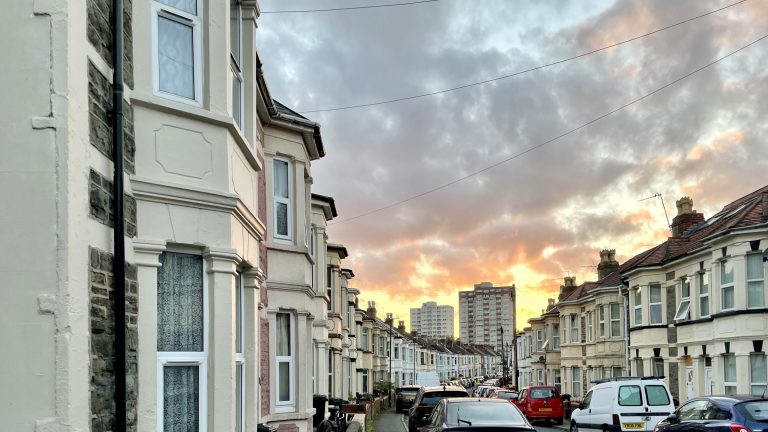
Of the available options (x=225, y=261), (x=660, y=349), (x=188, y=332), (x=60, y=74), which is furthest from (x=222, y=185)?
(x=660, y=349)

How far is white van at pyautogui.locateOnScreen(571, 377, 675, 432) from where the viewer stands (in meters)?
18.2

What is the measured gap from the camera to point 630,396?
18703 millimetres

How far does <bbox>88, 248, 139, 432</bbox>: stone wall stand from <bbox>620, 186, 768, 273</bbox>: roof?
776 inches

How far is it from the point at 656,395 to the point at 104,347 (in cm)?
1573

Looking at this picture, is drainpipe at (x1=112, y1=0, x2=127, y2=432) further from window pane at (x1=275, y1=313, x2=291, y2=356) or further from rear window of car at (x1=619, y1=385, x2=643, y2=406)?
rear window of car at (x1=619, y1=385, x2=643, y2=406)

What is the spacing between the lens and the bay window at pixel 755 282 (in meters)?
22.2

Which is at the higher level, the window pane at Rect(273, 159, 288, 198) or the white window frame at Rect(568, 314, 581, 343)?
the window pane at Rect(273, 159, 288, 198)

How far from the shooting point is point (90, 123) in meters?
6.04

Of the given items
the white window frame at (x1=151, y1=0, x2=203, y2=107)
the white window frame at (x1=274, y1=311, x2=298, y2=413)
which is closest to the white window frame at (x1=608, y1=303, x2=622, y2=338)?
the white window frame at (x1=274, y1=311, x2=298, y2=413)

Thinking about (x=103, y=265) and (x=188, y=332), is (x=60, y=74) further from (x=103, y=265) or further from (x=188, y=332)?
(x=188, y=332)

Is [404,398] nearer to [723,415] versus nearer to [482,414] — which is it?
[723,415]

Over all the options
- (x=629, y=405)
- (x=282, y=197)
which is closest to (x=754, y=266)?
(x=629, y=405)

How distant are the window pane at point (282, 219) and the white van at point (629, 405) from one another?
9299 millimetres

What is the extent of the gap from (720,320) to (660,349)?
21.8ft
